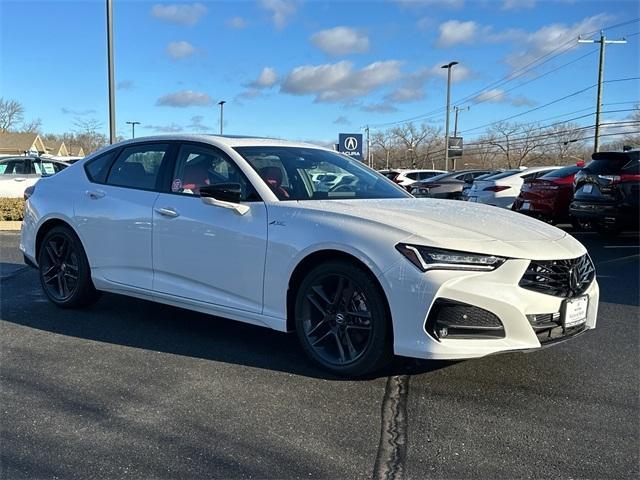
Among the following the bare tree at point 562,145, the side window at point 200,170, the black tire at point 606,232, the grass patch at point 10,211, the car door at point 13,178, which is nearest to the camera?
the side window at point 200,170

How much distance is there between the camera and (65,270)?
17.6 ft

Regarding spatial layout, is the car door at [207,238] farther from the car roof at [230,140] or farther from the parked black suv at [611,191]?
the parked black suv at [611,191]

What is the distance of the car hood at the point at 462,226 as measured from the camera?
3.36 m

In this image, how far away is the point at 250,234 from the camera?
397cm

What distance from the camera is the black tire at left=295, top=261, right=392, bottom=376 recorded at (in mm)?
3480

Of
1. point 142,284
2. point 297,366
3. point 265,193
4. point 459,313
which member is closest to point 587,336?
point 459,313

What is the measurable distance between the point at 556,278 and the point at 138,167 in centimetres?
342

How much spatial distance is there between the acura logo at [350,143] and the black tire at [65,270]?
1587cm

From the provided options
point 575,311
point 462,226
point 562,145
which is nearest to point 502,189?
point 575,311

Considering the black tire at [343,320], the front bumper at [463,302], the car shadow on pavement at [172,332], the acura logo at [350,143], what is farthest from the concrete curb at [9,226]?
the acura logo at [350,143]

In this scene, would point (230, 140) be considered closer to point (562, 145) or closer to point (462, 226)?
point (462, 226)

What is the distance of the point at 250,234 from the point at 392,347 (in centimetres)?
123

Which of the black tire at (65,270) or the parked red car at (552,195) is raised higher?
the parked red car at (552,195)

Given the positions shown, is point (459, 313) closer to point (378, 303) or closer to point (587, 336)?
point (378, 303)
